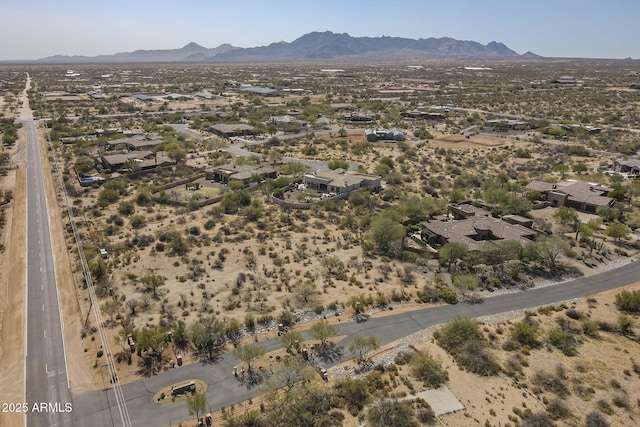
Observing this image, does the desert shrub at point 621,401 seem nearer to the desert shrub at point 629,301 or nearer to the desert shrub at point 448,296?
the desert shrub at point 629,301

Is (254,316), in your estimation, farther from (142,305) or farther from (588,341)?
(588,341)

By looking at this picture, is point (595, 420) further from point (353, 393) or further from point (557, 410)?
point (353, 393)

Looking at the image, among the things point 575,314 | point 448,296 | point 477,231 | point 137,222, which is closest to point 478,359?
point 448,296

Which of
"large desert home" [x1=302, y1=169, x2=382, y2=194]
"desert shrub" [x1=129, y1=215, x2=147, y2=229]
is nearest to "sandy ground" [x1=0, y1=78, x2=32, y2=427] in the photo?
"desert shrub" [x1=129, y1=215, x2=147, y2=229]

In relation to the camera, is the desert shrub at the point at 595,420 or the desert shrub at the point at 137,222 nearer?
the desert shrub at the point at 595,420

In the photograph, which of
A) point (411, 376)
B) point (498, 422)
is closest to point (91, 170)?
point (411, 376)

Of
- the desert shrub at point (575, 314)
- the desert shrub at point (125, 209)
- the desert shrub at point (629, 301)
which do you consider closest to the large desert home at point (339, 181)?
the desert shrub at point (125, 209)
